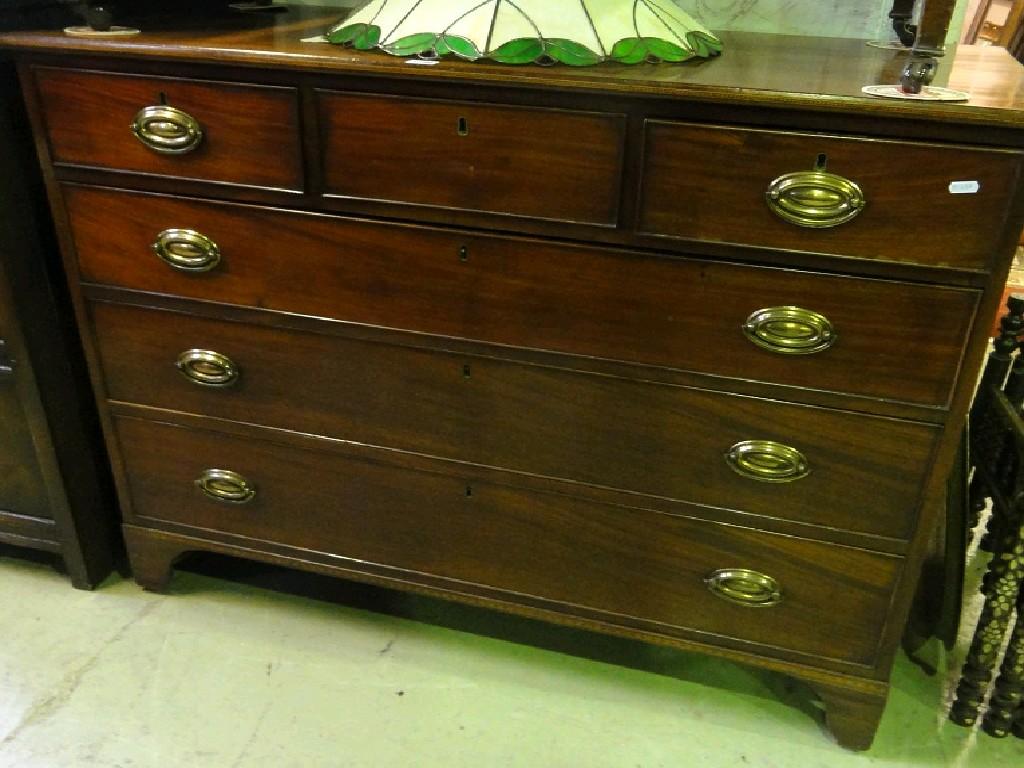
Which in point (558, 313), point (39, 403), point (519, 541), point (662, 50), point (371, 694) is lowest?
point (371, 694)

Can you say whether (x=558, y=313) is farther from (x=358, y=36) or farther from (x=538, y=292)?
(x=358, y=36)

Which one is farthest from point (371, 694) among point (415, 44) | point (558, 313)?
point (415, 44)

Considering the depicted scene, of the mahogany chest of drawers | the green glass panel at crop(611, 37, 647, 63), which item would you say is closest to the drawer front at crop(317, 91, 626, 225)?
the mahogany chest of drawers

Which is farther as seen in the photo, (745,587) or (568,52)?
(745,587)

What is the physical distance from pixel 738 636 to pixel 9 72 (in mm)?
1374

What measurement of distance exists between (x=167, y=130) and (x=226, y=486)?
59cm

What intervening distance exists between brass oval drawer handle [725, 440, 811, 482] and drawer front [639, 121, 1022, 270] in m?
0.28

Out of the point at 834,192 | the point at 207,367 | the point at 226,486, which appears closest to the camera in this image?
the point at 834,192

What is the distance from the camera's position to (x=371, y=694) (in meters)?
1.42

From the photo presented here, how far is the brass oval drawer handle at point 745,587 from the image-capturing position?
1258mm

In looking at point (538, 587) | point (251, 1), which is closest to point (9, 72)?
point (251, 1)

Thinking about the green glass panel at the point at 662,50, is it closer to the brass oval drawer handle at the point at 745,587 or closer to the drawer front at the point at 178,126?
the drawer front at the point at 178,126

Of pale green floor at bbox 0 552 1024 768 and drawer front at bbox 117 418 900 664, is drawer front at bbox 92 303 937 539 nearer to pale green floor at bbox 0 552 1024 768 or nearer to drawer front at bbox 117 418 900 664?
drawer front at bbox 117 418 900 664

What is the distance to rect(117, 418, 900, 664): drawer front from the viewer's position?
125 centimetres
